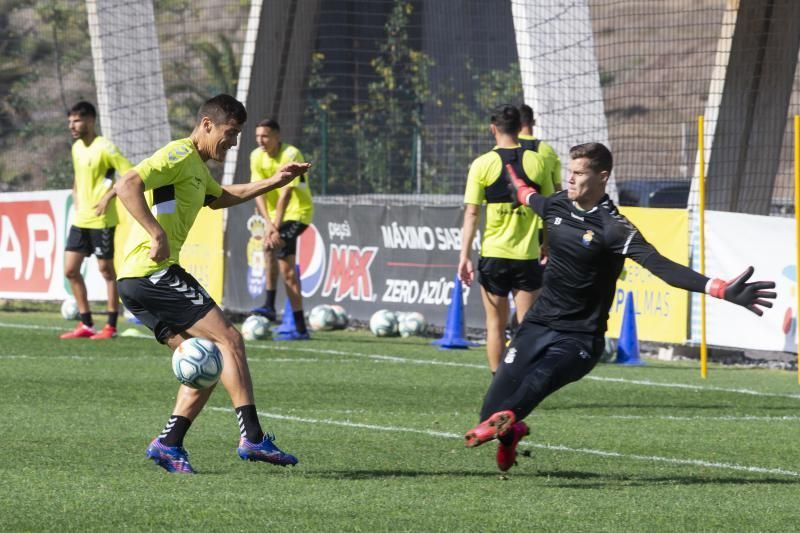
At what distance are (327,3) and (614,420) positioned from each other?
18.8 metres

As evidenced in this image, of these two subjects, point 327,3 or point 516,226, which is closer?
point 516,226

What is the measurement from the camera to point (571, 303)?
803cm

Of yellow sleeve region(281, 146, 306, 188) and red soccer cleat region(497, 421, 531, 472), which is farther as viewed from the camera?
yellow sleeve region(281, 146, 306, 188)

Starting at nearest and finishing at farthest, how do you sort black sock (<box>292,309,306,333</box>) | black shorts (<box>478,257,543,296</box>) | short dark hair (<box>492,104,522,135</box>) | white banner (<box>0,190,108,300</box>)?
short dark hair (<box>492,104,522,135</box>)
black shorts (<box>478,257,543,296</box>)
black sock (<box>292,309,306,333</box>)
white banner (<box>0,190,108,300</box>)

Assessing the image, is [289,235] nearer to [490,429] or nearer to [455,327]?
[455,327]

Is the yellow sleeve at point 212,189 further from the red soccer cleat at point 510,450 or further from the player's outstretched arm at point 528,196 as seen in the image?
the red soccer cleat at point 510,450

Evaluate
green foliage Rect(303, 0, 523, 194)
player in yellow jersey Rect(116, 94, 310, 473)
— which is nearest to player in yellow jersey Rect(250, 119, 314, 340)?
green foliage Rect(303, 0, 523, 194)

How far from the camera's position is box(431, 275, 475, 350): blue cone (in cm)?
1627

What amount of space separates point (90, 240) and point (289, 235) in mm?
2134

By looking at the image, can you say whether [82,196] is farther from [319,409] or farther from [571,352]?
[571,352]

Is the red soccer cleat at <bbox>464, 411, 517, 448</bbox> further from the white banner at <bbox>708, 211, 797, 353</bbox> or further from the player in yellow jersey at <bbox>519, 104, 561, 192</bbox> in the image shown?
the white banner at <bbox>708, 211, 797, 353</bbox>

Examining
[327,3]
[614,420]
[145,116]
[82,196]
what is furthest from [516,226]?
[327,3]

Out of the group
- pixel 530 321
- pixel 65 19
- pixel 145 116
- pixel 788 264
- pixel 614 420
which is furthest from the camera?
pixel 65 19

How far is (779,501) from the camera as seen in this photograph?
731cm
